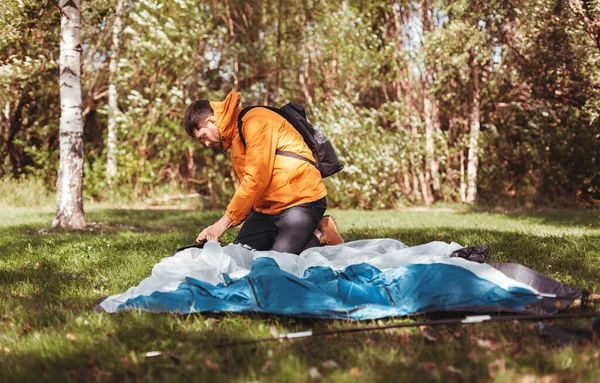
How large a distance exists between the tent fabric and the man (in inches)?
22.9

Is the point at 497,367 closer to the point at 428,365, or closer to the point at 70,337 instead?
the point at 428,365

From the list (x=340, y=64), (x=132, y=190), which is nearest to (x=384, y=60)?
(x=340, y=64)

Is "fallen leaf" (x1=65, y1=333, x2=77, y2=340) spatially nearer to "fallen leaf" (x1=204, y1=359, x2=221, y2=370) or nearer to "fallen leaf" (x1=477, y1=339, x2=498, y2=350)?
"fallen leaf" (x1=204, y1=359, x2=221, y2=370)

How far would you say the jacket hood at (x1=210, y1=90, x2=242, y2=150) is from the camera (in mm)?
4371

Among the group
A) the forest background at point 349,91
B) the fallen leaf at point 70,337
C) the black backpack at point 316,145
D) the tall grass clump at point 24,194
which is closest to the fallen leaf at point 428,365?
the fallen leaf at point 70,337

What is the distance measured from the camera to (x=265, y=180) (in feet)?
14.0

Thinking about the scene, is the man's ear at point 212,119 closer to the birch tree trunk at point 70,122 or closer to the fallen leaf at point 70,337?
the fallen leaf at point 70,337

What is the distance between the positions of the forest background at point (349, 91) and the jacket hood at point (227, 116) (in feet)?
27.7

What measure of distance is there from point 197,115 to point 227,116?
0.24 meters

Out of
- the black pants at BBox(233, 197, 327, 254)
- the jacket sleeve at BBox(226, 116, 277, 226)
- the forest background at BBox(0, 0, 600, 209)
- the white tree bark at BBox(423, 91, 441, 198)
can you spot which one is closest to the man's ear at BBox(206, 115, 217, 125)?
the jacket sleeve at BBox(226, 116, 277, 226)

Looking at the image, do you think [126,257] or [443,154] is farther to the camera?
[443,154]

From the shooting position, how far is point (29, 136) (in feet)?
52.4

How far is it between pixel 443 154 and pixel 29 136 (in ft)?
39.2

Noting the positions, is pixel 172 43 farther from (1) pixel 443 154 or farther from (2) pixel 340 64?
(1) pixel 443 154
